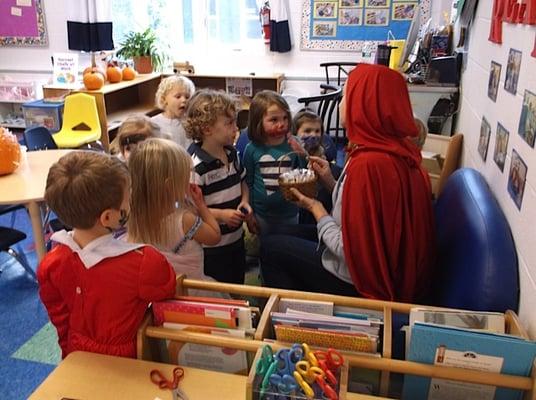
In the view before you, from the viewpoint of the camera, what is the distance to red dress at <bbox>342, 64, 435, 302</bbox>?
1543 mm

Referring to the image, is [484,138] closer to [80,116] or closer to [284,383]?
[284,383]

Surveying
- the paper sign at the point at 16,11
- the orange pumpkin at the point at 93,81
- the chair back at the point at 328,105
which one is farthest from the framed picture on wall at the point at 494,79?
the paper sign at the point at 16,11

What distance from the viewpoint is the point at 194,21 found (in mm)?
5598

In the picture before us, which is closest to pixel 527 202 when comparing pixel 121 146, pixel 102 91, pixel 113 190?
pixel 113 190

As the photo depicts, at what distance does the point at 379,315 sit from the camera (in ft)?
4.15

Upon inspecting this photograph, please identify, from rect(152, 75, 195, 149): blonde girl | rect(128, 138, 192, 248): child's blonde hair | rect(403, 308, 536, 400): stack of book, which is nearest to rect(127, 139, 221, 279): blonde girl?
rect(128, 138, 192, 248): child's blonde hair

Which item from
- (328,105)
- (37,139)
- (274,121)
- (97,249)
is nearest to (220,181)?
(274,121)

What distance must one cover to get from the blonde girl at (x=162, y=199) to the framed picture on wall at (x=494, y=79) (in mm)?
1179

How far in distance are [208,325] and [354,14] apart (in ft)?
15.6

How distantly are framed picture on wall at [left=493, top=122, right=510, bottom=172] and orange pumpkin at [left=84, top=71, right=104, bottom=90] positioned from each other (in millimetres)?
3557

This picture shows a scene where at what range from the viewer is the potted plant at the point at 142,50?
5.07 metres

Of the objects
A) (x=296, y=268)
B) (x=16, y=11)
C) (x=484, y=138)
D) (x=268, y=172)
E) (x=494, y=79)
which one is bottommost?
(x=296, y=268)

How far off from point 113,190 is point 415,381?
0.85 meters

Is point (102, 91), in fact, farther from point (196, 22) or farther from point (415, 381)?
point (415, 381)
